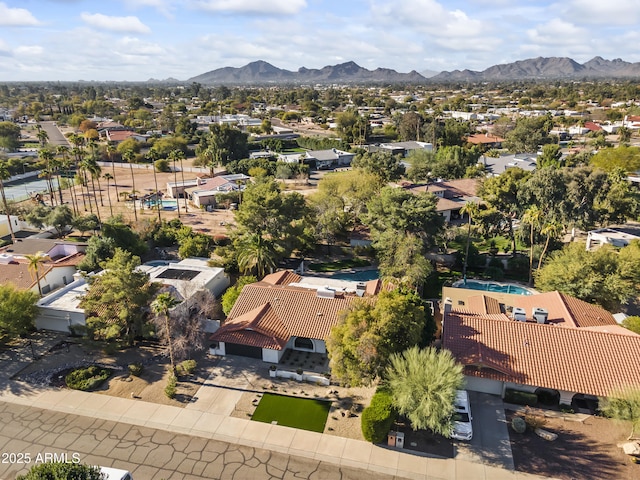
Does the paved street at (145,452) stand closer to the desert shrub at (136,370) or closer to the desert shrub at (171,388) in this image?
the desert shrub at (171,388)

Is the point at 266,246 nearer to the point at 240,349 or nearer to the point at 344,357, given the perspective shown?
the point at 240,349

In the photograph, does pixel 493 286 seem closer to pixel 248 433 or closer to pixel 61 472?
pixel 248 433

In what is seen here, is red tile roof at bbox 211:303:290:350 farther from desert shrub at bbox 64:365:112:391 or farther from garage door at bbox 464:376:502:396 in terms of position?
garage door at bbox 464:376:502:396

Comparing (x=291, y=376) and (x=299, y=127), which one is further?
(x=299, y=127)

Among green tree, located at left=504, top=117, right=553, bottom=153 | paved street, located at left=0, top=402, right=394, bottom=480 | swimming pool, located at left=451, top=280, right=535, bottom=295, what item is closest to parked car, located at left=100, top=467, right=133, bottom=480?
paved street, located at left=0, top=402, right=394, bottom=480

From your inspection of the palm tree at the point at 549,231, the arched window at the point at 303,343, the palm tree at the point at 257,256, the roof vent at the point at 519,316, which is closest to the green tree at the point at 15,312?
the palm tree at the point at 257,256

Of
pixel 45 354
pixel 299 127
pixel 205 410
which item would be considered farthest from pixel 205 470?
pixel 299 127
